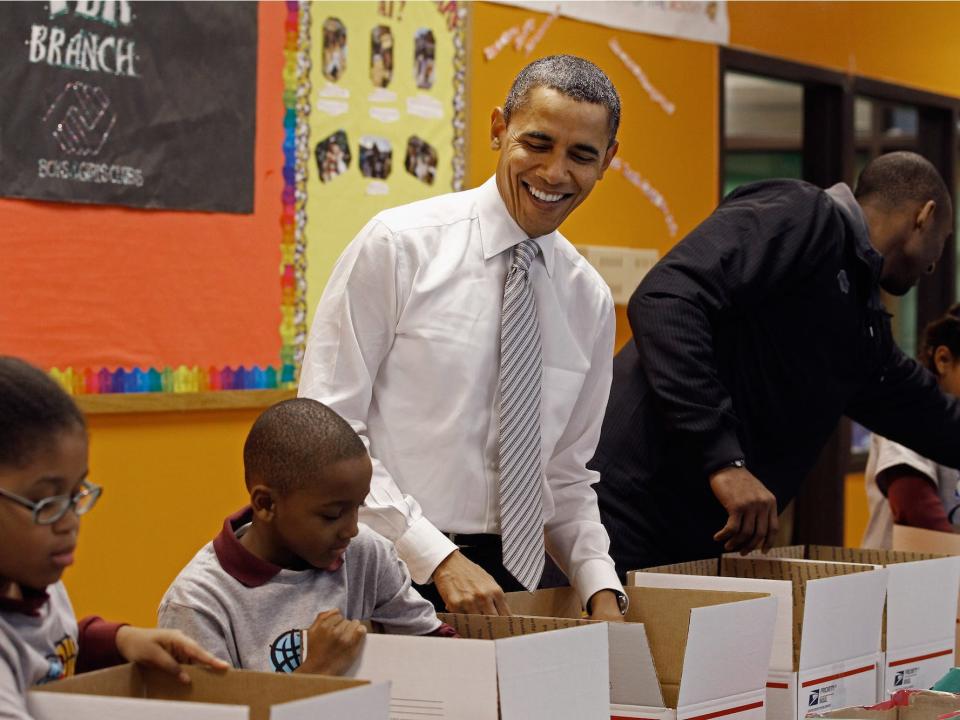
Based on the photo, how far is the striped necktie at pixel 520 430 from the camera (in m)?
2.00


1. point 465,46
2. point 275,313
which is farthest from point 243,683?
point 465,46

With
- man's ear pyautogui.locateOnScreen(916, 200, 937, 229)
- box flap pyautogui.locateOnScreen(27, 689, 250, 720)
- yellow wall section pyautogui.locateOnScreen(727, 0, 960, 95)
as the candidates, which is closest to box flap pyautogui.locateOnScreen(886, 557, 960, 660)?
man's ear pyautogui.locateOnScreen(916, 200, 937, 229)

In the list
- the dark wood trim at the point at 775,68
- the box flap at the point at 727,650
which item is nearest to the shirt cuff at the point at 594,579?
the box flap at the point at 727,650

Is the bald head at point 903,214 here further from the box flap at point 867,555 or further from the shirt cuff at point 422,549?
the shirt cuff at point 422,549

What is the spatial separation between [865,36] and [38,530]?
5.04 meters

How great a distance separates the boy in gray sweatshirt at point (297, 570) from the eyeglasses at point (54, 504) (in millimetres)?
292

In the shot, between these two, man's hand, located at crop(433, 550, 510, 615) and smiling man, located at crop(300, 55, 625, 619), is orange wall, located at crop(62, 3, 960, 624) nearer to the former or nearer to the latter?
smiling man, located at crop(300, 55, 625, 619)

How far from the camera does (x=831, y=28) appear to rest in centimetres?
550

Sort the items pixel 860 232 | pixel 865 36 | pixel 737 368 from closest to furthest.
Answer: pixel 737 368 < pixel 860 232 < pixel 865 36

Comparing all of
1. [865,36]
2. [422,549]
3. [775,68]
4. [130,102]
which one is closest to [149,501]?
[130,102]

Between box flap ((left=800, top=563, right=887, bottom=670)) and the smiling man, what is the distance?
0.92ft

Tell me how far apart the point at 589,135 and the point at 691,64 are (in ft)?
9.89

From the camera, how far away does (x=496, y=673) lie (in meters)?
1.47

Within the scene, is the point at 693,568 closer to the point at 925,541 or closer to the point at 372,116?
the point at 925,541
